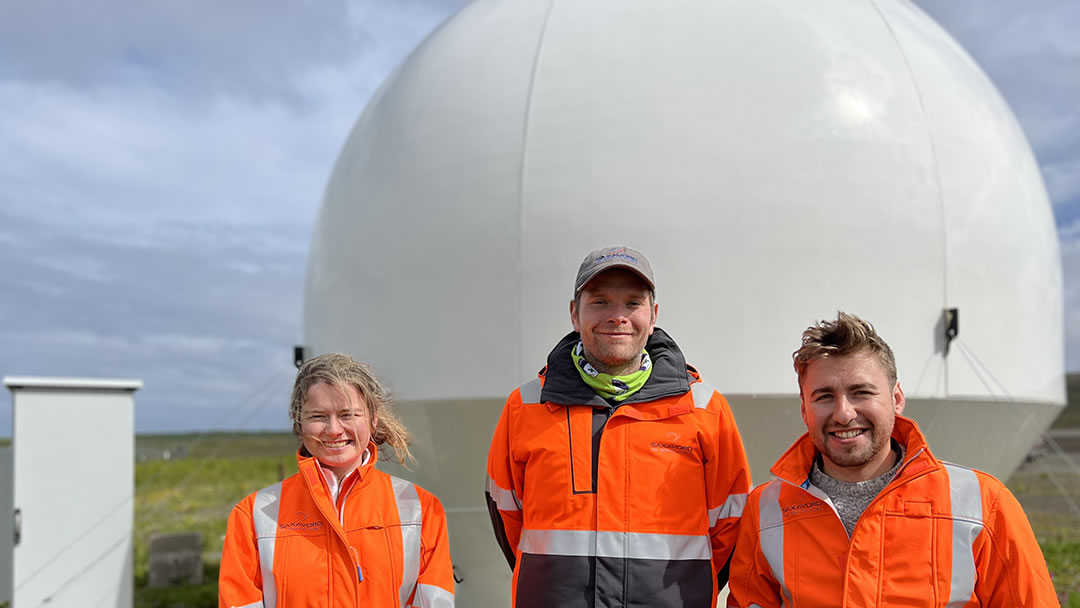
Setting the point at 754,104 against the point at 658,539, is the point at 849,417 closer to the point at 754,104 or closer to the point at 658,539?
the point at 658,539

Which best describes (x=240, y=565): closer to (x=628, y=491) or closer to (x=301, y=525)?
(x=301, y=525)

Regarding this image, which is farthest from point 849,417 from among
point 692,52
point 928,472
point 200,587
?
point 200,587

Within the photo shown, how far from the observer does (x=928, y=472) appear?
1966 mm

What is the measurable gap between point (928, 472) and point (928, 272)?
2.68m

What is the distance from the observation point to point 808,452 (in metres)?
2.16

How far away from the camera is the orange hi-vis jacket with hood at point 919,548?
1871 mm

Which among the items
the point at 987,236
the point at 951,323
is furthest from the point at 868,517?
the point at 987,236

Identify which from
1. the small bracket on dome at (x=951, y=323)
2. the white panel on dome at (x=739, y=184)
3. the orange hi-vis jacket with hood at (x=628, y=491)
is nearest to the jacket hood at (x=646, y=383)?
the orange hi-vis jacket with hood at (x=628, y=491)

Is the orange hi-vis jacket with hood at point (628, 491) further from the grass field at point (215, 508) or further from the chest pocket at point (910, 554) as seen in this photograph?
the grass field at point (215, 508)

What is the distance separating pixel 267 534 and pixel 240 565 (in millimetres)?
102

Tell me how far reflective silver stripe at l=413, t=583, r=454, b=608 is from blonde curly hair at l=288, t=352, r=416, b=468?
1.20 ft

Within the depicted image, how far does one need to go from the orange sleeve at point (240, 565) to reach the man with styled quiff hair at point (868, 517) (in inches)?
51.3

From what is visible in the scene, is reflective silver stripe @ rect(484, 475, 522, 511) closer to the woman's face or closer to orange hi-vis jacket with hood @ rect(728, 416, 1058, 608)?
the woman's face

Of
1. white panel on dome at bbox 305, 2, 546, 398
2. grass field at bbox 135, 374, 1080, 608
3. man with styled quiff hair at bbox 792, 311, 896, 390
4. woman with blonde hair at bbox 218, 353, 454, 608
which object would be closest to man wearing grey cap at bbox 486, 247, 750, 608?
woman with blonde hair at bbox 218, 353, 454, 608
